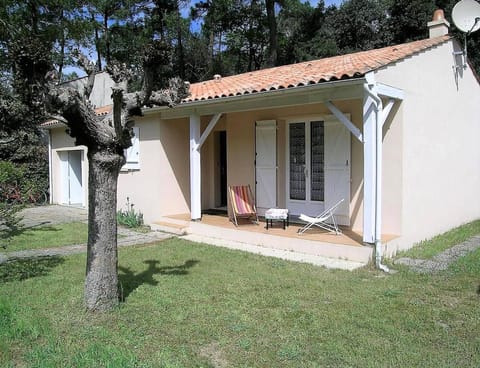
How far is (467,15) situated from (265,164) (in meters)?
5.70

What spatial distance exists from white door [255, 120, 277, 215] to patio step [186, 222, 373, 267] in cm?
157

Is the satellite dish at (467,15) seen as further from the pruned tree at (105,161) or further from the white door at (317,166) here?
the pruned tree at (105,161)

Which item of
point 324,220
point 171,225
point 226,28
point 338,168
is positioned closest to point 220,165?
point 171,225

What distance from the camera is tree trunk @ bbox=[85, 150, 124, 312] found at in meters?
4.91

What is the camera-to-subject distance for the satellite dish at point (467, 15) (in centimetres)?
948

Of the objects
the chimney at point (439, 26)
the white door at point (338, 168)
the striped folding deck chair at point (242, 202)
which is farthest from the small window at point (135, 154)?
the chimney at point (439, 26)

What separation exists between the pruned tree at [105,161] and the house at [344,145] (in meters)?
3.54

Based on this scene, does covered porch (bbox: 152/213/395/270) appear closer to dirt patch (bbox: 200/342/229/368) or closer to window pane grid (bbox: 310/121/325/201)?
window pane grid (bbox: 310/121/325/201)

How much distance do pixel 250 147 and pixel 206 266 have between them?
14.9 feet

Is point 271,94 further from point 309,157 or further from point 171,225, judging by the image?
point 171,225

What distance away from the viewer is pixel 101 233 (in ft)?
16.3

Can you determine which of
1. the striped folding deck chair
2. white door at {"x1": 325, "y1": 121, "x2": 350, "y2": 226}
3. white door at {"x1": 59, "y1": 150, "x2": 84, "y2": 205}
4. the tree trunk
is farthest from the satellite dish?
white door at {"x1": 59, "y1": 150, "x2": 84, "y2": 205}

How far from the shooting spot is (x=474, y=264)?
7.00 meters

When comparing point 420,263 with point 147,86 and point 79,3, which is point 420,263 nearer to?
point 147,86
